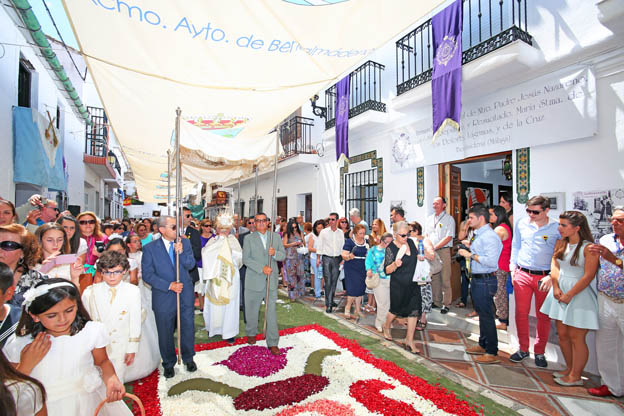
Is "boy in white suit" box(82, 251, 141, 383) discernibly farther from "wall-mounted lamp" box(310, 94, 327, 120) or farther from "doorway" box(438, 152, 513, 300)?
"wall-mounted lamp" box(310, 94, 327, 120)

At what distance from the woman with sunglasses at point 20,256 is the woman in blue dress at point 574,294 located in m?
5.06

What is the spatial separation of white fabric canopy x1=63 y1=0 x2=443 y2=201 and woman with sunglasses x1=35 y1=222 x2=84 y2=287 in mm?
1455

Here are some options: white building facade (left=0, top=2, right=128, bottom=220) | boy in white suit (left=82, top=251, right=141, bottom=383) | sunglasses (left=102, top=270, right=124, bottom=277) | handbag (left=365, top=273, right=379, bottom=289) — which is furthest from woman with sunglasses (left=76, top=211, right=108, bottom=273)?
handbag (left=365, top=273, right=379, bottom=289)

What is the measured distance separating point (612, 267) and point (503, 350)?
6.15 feet

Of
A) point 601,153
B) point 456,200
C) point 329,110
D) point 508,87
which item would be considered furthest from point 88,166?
point 601,153

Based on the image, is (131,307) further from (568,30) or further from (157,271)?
(568,30)

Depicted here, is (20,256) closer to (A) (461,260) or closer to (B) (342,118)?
(A) (461,260)

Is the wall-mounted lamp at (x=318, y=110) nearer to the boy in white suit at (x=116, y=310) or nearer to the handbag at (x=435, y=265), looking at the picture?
the handbag at (x=435, y=265)

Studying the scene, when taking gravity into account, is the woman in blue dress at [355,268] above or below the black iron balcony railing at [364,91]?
below

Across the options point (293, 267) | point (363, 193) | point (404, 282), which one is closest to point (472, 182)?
point (363, 193)

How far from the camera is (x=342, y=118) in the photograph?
921 cm

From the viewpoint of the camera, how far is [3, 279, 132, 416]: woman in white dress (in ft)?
5.95

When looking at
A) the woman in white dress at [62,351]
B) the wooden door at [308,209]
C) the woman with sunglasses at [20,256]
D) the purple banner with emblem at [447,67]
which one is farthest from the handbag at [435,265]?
the wooden door at [308,209]

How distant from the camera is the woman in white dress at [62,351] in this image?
5.95 feet
